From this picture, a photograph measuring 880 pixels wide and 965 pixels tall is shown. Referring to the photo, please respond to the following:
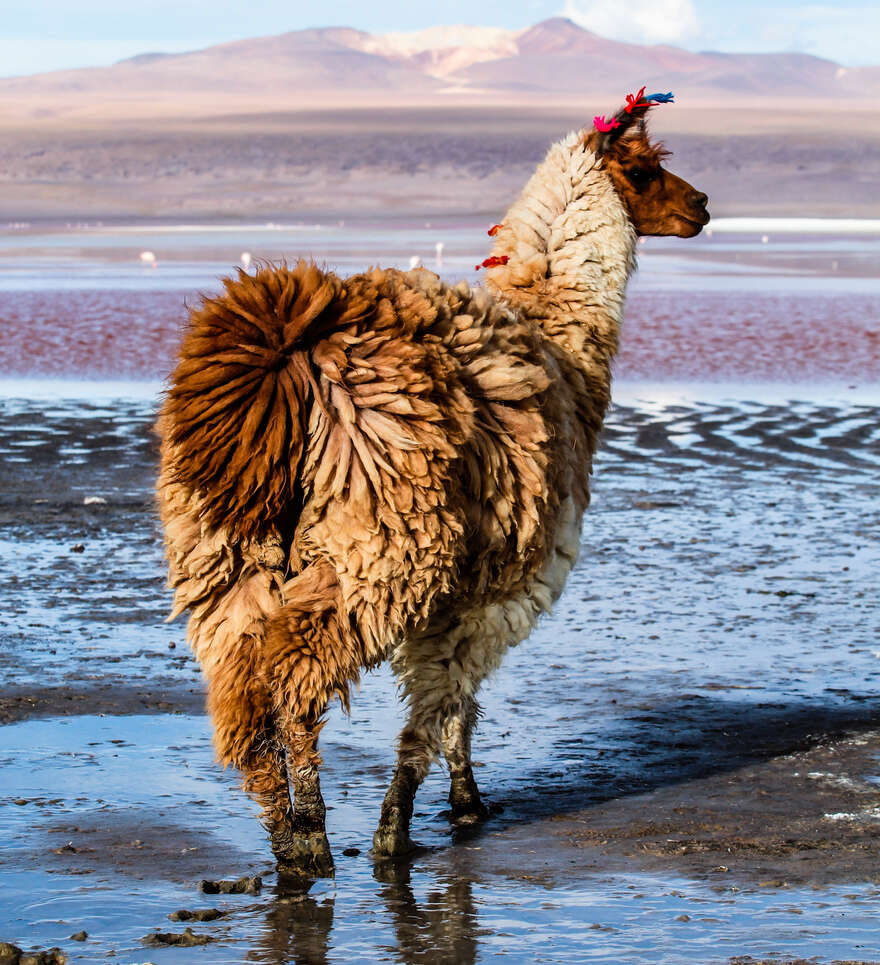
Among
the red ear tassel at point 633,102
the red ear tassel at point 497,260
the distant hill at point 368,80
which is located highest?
the distant hill at point 368,80

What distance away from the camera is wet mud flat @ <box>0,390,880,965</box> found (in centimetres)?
402

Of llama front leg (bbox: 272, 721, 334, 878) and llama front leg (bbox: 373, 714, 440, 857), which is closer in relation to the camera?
llama front leg (bbox: 272, 721, 334, 878)

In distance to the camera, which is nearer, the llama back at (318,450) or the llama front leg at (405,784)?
the llama back at (318,450)

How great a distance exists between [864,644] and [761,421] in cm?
619

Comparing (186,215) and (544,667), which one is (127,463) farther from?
(186,215)

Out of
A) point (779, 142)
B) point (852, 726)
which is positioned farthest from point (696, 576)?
point (779, 142)

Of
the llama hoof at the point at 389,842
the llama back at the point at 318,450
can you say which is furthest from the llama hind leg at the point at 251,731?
the llama hoof at the point at 389,842

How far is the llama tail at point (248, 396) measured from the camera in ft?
13.9

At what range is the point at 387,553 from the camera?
4297 millimetres

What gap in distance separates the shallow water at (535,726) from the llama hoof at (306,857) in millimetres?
74

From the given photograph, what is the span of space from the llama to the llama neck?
0.71 meters

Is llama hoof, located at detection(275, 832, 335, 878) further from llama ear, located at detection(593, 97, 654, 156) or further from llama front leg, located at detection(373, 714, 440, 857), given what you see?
llama ear, located at detection(593, 97, 654, 156)

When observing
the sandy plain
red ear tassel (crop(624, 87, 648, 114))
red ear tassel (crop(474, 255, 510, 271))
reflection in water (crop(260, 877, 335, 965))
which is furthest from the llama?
the sandy plain

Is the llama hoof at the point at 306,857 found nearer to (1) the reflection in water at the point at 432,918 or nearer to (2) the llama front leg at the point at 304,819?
(2) the llama front leg at the point at 304,819
